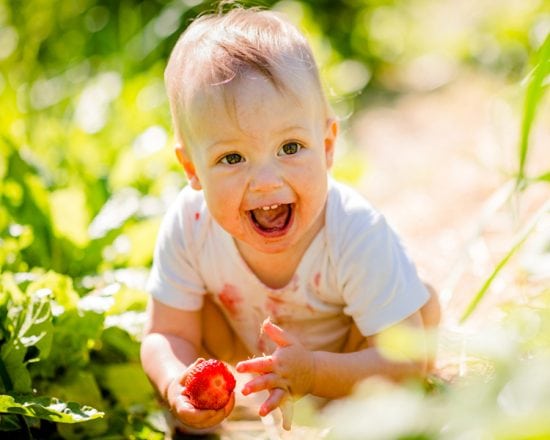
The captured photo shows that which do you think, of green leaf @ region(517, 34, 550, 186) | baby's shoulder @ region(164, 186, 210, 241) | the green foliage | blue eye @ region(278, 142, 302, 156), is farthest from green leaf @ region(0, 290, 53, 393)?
green leaf @ region(517, 34, 550, 186)

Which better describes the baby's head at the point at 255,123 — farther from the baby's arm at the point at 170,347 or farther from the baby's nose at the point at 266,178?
the baby's arm at the point at 170,347

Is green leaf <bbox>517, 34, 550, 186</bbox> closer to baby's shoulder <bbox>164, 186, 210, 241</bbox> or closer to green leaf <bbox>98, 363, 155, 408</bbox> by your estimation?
baby's shoulder <bbox>164, 186, 210, 241</bbox>

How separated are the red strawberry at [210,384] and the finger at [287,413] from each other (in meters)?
0.11

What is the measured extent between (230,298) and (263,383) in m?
0.47

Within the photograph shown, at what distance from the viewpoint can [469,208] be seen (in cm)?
335

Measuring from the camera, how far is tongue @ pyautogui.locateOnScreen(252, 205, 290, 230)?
1935 mm

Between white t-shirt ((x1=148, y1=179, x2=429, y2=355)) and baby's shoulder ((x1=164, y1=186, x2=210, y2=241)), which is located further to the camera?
baby's shoulder ((x1=164, y1=186, x2=210, y2=241))

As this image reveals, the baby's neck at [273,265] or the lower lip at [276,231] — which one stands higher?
the lower lip at [276,231]

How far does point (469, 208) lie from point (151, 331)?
1598 millimetres

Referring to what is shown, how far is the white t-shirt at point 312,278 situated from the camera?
1.99 m

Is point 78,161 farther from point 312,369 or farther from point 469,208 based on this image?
point 312,369

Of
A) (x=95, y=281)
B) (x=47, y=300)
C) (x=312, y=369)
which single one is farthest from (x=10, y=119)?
(x=312, y=369)

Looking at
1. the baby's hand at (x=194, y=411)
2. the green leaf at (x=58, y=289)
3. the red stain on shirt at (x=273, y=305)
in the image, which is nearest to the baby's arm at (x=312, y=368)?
the baby's hand at (x=194, y=411)

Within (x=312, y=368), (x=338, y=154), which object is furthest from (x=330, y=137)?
(x=338, y=154)
